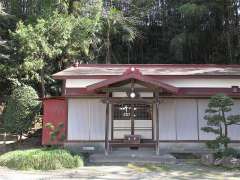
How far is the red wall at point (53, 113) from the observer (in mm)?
17500

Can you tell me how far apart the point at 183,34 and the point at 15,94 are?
12699mm

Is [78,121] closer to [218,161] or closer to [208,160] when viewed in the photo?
[208,160]

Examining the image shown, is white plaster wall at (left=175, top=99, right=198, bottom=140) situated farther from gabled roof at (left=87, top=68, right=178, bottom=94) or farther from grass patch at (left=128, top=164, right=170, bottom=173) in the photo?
grass patch at (left=128, top=164, right=170, bottom=173)

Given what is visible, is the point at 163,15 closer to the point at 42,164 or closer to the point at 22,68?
the point at 22,68

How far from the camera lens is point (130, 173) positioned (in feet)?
41.4

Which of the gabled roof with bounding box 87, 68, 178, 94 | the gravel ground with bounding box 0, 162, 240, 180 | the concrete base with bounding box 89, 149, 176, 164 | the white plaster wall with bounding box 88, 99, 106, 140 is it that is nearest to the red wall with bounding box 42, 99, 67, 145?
the white plaster wall with bounding box 88, 99, 106, 140

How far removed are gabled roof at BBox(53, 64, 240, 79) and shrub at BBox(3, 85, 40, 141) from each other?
206 cm

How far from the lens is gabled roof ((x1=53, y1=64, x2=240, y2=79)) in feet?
57.1

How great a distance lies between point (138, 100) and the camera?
54.2 ft

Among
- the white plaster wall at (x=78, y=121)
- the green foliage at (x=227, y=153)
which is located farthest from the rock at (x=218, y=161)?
the white plaster wall at (x=78, y=121)

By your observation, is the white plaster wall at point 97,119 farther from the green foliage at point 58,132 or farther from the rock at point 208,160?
the rock at point 208,160

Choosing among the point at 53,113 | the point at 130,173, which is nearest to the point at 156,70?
the point at 53,113

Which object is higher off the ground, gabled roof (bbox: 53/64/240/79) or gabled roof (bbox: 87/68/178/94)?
gabled roof (bbox: 53/64/240/79)

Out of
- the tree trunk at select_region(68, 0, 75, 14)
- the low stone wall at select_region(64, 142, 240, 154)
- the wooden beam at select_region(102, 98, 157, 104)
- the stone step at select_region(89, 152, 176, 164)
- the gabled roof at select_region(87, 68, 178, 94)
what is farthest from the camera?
the tree trunk at select_region(68, 0, 75, 14)
